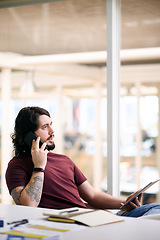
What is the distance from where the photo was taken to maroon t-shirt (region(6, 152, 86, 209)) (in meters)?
2.21

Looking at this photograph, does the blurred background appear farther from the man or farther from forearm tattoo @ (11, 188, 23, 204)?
forearm tattoo @ (11, 188, 23, 204)

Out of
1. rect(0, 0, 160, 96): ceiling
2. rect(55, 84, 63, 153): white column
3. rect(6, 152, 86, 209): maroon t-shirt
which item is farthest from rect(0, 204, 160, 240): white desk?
rect(55, 84, 63, 153): white column

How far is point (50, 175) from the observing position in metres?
2.30

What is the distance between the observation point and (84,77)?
356 centimetres

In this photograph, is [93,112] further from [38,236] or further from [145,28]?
[38,236]

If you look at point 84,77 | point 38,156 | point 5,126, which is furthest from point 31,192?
point 5,126

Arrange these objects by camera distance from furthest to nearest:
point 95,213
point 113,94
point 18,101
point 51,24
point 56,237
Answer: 1. point 18,101
2. point 51,24
3. point 113,94
4. point 95,213
5. point 56,237

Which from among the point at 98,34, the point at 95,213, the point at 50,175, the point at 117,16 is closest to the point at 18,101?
the point at 98,34

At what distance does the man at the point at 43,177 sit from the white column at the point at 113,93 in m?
0.51

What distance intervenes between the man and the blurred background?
0.74m

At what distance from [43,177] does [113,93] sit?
1.11 m

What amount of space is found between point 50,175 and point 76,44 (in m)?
1.64

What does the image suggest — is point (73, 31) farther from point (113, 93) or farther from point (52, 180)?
point (52, 180)

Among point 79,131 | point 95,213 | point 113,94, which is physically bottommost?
point 95,213
